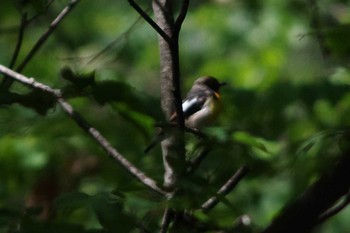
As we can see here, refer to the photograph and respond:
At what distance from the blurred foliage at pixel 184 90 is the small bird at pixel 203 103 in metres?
0.10

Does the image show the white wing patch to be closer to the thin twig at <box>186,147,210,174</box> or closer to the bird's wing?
the bird's wing

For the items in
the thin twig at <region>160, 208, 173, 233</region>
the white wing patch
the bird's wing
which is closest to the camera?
the thin twig at <region>160, 208, 173, 233</region>

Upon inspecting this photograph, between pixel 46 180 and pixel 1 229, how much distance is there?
481 centimetres

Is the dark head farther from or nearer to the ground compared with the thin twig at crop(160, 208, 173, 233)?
nearer to the ground

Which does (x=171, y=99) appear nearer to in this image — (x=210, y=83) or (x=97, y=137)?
(x=97, y=137)

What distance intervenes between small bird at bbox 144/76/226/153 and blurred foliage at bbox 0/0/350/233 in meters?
0.10

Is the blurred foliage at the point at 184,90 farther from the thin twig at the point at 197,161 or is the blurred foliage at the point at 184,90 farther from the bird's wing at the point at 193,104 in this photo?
the bird's wing at the point at 193,104

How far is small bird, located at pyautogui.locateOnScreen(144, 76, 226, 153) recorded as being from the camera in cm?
478

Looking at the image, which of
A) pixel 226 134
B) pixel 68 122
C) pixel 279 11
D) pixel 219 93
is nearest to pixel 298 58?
pixel 279 11

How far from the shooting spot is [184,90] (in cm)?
711

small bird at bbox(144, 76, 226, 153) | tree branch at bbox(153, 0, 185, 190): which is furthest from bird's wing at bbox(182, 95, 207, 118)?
tree branch at bbox(153, 0, 185, 190)

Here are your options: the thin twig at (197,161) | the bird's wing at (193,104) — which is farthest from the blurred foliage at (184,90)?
the bird's wing at (193,104)

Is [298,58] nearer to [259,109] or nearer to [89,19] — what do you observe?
[89,19]

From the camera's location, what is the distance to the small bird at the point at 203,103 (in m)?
4.78
